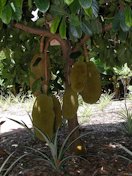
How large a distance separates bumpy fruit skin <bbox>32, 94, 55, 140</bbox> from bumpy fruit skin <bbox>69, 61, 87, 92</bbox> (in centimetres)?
15

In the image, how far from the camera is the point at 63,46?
7.57 feet

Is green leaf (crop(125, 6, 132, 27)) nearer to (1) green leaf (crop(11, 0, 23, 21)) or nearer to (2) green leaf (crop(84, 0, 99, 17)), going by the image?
(2) green leaf (crop(84, 0, 99, 17))

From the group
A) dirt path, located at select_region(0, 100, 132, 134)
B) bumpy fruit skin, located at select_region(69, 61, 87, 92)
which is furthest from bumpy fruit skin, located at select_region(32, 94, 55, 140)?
dirt path, located at select_region(0, 100, 132, 134)

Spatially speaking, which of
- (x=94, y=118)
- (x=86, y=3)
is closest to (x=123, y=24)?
(x=86, y=3)

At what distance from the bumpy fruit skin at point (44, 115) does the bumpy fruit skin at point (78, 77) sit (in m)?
0.15

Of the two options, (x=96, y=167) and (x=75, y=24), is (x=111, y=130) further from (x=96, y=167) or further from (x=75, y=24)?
(x=75, y=24)

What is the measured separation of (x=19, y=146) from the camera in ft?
9.71

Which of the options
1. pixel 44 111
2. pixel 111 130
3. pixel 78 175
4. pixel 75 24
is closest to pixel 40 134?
A: pixel 44 111

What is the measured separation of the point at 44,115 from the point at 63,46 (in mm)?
467

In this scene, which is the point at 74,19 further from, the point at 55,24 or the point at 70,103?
the point at 70,103

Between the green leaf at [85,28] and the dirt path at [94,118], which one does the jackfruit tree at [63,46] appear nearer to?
the green leaf at [85,28]

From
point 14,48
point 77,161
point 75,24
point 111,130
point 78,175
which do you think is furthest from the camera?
point 111,130

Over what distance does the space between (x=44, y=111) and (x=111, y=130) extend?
5.24 ft

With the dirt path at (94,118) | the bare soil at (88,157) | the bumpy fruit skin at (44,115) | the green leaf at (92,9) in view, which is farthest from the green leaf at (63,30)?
the dirt path at (94,118)
